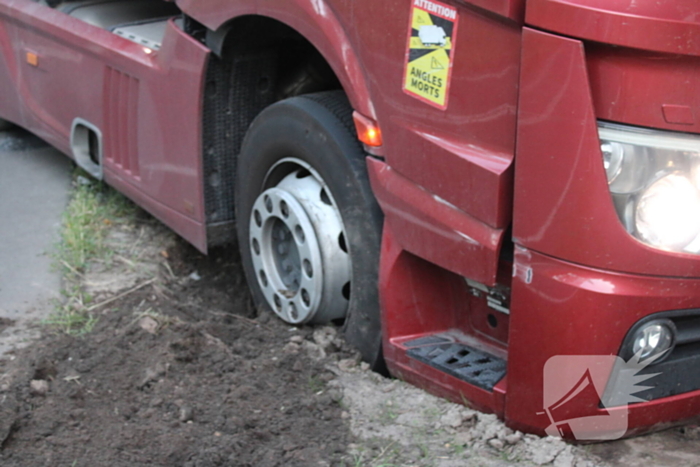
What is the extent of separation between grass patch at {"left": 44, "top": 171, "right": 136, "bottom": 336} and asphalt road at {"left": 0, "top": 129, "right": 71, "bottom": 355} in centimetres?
5

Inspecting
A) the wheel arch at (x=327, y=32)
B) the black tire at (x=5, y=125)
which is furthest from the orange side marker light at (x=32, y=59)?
the wheel arch at (x=327, y=32)

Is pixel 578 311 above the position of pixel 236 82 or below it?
below

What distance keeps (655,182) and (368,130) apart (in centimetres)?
82

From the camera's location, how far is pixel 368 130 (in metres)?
2.38

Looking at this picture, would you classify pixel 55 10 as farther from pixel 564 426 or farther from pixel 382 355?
pixel 564 426

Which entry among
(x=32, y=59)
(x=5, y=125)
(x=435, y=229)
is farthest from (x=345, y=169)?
(x=5, y=125)

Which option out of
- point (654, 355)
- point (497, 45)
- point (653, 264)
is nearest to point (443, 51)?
point (497, 45)

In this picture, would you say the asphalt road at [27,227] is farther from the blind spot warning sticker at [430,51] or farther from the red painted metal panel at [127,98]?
the blind spot warning sticker at [430,51]

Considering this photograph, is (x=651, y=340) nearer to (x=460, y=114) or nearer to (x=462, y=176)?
(x=462, y=176)

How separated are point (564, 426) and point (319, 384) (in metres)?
0.81

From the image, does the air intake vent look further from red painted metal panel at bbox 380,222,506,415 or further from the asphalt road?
red painted metal panel at bbox 380,222,506,415

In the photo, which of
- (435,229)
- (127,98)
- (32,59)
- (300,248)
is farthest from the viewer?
(32,59)

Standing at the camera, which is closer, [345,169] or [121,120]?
[345,169]

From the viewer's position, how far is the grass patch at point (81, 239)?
3.19 meters
